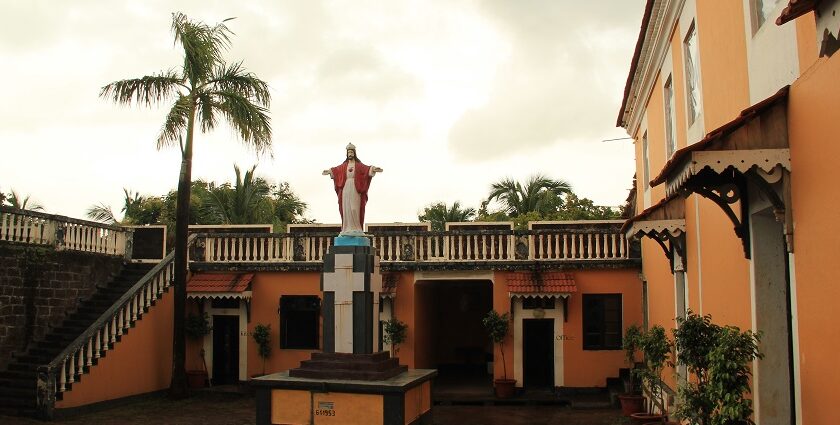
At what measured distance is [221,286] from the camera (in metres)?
16.7

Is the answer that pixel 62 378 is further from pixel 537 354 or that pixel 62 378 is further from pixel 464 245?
pixel 537 354

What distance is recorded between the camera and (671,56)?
32.4 feet

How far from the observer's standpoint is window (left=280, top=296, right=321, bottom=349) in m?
17.0

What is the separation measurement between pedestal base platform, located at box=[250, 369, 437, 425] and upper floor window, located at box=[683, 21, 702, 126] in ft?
17.4

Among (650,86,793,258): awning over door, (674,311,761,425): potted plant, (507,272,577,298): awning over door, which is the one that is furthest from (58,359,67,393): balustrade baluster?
(650,86,793,258): awning over door

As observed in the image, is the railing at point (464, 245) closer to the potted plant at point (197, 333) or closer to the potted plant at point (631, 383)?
the potted plant at point (197, 333)

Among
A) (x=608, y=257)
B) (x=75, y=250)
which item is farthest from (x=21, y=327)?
(x=608, y=257)

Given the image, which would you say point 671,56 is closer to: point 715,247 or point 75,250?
point 715,247

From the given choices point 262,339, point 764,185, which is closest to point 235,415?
point 262,339

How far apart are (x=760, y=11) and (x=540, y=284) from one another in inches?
420

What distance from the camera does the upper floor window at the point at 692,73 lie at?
8250 millimetres

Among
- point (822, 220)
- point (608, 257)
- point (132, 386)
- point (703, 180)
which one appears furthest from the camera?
point (608, 257)

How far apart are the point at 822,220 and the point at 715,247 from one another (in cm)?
312

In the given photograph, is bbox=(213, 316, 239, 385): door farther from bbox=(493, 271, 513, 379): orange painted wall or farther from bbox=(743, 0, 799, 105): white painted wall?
bbox=(743, 0, 799, 105): white painted wall
